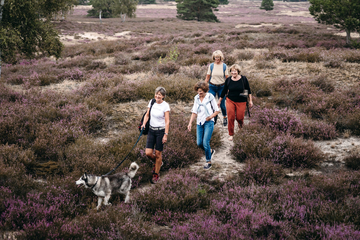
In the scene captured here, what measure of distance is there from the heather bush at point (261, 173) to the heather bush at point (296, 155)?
361 mm

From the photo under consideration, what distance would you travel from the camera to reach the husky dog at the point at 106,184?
3.94m

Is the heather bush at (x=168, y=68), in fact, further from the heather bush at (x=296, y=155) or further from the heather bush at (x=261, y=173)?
the heather bush at (x=261, y=173)

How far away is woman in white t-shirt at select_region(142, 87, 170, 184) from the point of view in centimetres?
474

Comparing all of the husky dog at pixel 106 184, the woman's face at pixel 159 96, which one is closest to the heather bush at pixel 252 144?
the woman's face at pixel 159 96

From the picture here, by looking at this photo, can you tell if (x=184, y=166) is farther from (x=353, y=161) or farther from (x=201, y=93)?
(x=353, y=161)

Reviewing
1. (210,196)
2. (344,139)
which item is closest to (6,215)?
(210,196)

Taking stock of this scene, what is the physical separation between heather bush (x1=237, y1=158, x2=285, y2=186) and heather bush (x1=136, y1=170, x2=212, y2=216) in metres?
0.79

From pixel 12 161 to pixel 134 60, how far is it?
12.2m

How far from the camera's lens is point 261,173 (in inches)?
188

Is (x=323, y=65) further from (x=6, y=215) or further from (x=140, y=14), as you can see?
(x=140, y=14)

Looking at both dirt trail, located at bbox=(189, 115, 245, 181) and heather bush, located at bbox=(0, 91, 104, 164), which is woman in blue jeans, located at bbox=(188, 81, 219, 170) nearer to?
dirt trail, located at bbox=(189, 115, 245, 181)

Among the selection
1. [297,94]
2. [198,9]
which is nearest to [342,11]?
[297,94]

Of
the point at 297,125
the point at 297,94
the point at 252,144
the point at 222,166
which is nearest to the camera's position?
the point at 222,166

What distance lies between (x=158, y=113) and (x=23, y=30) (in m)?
10.4
